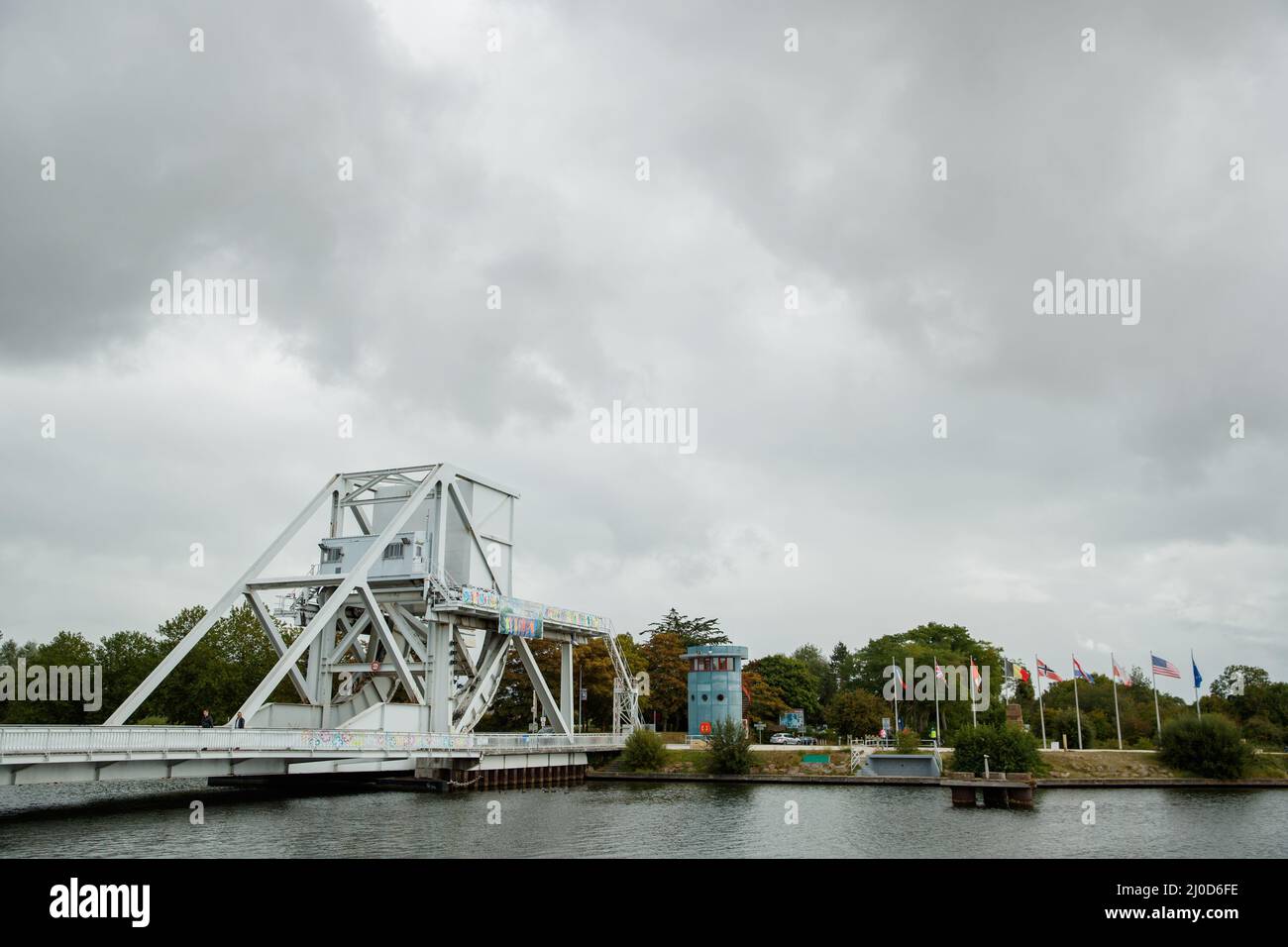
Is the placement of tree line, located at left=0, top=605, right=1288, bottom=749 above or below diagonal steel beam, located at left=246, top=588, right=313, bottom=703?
below

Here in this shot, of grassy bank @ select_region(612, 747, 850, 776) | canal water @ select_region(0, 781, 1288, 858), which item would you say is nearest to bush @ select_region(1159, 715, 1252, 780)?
canal water @ select_region(0, 781, 1288, 858)

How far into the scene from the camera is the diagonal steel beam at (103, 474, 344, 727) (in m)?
40.2

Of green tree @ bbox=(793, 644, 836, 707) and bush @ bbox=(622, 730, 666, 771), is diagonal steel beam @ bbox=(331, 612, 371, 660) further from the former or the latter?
green tree @ bbox=(793, 644, 836, 707)

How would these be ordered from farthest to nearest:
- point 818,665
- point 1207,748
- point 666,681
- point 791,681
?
point 818,665 < point 791,681 < point 666,681 < point 1207,748

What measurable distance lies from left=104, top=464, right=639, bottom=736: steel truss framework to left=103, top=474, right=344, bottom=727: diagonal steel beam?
0.28 feet

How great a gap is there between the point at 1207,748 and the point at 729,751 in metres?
27.5

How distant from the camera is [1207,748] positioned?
55.9 metres

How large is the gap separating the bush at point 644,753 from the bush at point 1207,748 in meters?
30.4

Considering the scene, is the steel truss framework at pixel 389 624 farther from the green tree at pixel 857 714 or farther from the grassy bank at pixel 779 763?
the green tree at pixel 857 714

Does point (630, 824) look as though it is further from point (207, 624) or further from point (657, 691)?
point (657, 691)

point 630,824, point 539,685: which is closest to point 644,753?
point 539,685

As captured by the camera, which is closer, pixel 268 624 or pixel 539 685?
pixel 268 624

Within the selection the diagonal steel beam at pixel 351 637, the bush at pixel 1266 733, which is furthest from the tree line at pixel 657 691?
the diagonal steel beam at pixel 351 637

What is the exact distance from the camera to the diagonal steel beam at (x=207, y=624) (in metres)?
40.2
